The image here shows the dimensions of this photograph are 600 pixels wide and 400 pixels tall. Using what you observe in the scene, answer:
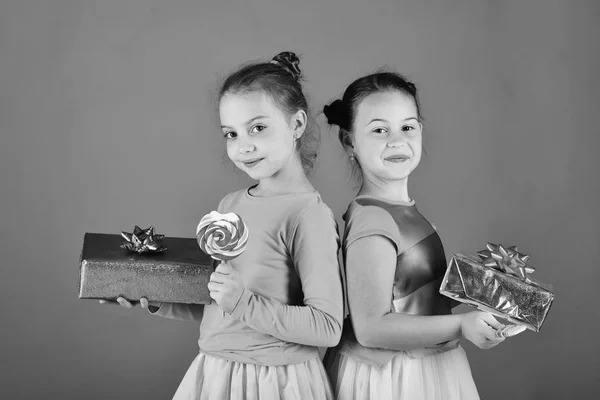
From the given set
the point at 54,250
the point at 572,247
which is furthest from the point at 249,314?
the point at 572,247

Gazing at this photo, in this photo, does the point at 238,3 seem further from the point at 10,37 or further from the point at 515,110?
the point at 515,110

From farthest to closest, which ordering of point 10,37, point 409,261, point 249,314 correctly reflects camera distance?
point 10,37, point 409,261, point 249,314

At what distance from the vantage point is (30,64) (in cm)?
400

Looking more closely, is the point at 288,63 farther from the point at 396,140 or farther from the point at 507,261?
the point at 507,261

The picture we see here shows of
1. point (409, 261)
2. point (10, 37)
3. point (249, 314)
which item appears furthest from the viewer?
point (10, 37)

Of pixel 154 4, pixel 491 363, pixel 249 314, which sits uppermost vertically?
pixel 154 4

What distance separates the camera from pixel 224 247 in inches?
86.1

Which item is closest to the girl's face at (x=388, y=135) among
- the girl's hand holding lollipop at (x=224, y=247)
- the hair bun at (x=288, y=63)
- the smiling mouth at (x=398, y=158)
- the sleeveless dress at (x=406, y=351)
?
the smiling mouth at (x=398, y=158)

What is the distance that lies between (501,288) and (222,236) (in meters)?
0.76

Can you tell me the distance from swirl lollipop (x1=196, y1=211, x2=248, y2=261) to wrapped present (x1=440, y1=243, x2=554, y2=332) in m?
0.58

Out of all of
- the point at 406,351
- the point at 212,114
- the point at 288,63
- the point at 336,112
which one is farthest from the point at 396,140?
the point at 212,114

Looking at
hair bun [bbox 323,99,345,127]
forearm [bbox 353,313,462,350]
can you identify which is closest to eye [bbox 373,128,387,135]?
hair bun [bbox 323,99,345,127]

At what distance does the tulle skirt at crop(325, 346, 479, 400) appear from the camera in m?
2.49

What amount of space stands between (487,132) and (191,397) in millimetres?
2124
